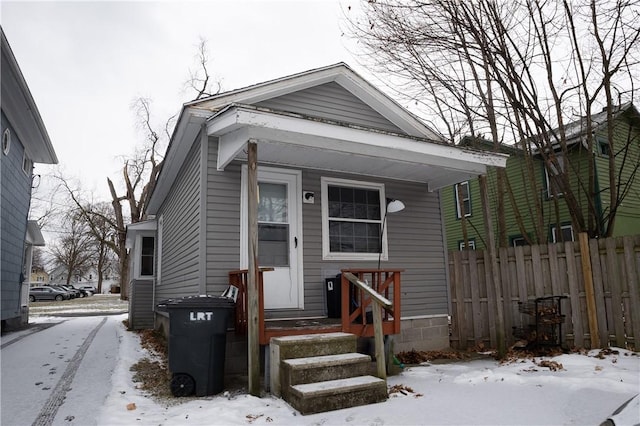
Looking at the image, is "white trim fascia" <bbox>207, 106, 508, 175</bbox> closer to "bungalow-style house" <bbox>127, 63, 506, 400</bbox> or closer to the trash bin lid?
"bungalow-style house" <bbox>127, 63, 506, 400</bbox>

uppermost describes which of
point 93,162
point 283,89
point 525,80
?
point 93,162

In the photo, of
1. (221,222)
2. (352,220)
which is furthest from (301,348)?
(352,220)

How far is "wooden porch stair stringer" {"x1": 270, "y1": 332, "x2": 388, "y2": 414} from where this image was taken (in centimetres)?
379

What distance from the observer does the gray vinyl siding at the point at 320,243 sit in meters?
5.77

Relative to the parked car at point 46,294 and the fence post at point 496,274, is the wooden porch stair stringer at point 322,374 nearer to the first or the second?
the fence post at point 496,274

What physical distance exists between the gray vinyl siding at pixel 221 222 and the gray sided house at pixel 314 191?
14 mm

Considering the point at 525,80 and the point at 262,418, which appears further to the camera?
the point at 525,80

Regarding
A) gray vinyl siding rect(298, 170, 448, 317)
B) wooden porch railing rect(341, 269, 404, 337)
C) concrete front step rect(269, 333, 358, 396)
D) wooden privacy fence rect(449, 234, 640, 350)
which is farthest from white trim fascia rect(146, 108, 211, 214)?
wooden privacy fence rect(449, 234, 640, 350)

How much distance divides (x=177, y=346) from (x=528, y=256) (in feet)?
17.4

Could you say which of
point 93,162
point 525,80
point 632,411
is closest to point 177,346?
point 632,411

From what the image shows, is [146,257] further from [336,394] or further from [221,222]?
[336,394]

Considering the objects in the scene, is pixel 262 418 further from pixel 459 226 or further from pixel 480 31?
pixel 459 226

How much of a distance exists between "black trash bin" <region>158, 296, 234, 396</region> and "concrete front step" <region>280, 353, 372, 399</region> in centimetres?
79

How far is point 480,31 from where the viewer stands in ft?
22.8
